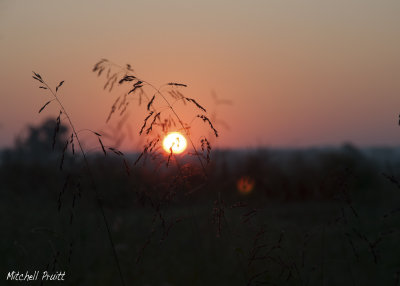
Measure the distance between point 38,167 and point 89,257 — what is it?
9.07 metres

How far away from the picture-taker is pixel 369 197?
1166 cm

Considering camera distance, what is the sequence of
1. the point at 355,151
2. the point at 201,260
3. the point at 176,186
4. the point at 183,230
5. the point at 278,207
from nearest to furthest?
the point at 176,186, the point at 201,260, the point at 183,230, the point at 278,207, the point at 355,151

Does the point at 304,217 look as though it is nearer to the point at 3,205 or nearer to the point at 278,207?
the point at 278,207

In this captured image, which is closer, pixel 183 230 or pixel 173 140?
pixel 173 140

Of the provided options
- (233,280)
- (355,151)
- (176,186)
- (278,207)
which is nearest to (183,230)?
(233,280)

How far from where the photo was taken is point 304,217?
967 centimetres

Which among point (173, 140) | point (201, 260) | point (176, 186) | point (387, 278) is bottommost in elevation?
point (387, 278)

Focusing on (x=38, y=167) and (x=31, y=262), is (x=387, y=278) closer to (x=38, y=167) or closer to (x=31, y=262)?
(x=31, y=262)

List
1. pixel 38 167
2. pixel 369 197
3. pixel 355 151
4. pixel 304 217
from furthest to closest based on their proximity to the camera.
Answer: pixel 355 151
pixel 38 167
pixel 369 197
pixel 304 217

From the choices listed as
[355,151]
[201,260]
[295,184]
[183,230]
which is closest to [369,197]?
[295,184]

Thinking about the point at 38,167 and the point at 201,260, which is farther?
the point at 38,167

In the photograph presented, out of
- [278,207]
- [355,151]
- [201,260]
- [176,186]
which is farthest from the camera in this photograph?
[355,151]

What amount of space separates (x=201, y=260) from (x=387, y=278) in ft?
6.32

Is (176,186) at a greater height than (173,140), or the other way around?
(173,140)
